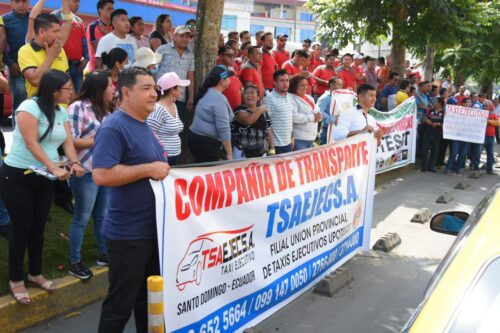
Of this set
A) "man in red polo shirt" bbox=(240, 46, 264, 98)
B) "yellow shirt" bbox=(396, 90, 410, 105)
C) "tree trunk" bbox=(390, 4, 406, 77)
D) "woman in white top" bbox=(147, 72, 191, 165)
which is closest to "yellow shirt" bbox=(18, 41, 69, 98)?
"woman in white top" bbox=(147, 72, 191, 165)

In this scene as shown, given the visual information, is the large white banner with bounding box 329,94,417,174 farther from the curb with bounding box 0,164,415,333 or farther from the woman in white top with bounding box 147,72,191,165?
the curb with bounding box 0,164,415,333

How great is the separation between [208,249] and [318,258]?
5.76 feet

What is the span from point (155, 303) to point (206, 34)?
19.1 feet

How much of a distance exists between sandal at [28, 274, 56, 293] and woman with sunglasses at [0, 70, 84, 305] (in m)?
0.18

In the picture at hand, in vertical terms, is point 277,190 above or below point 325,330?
above

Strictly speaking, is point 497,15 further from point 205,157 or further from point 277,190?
point 277,190

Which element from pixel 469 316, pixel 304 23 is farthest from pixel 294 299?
pixel 304 23

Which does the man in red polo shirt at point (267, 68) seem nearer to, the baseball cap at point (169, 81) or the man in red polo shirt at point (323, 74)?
the man in red polo shirt at point (323, 74)

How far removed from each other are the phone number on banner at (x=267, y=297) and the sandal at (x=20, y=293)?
1457 mm

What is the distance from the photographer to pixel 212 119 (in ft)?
21.7

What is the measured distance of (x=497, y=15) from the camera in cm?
1742

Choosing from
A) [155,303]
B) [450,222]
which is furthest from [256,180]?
[155,303]

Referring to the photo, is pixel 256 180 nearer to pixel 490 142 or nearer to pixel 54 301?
pixel 54 301

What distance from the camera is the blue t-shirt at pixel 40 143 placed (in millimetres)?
4383
